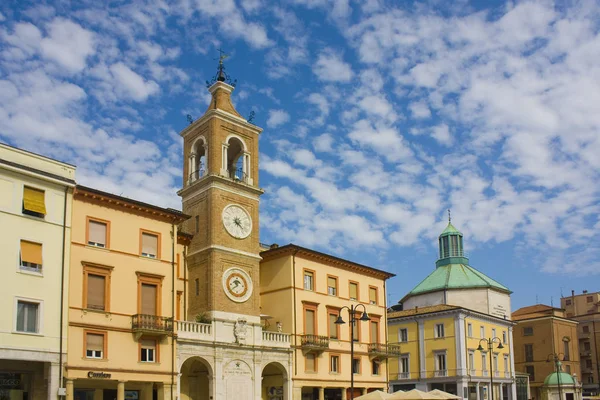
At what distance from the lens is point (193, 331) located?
4062cm

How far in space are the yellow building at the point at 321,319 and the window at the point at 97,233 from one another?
15157 mm

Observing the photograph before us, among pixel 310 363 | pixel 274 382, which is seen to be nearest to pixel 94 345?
pixel 274 382

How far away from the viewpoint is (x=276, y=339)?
46.0 metres

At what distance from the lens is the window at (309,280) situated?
1971 inches

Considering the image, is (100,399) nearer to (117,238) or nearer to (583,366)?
(117,238)

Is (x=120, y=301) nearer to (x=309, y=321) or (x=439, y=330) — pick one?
(x=309, y=321)

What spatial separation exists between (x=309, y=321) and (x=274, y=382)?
194 inches

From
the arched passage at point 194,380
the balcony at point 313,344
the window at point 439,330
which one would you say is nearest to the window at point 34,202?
the arched passage at point 194,380

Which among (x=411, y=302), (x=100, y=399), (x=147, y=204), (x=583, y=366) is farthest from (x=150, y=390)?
(x=583, y=366)

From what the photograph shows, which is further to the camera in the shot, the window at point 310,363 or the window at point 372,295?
the window at point 372,295

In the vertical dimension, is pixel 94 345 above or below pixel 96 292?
below

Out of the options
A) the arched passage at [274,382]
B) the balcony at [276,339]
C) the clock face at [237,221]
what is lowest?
the arched passage at [274,382]

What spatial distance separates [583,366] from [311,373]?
64.7m

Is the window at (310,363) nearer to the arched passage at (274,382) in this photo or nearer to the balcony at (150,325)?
the arched passage at (274,382)
